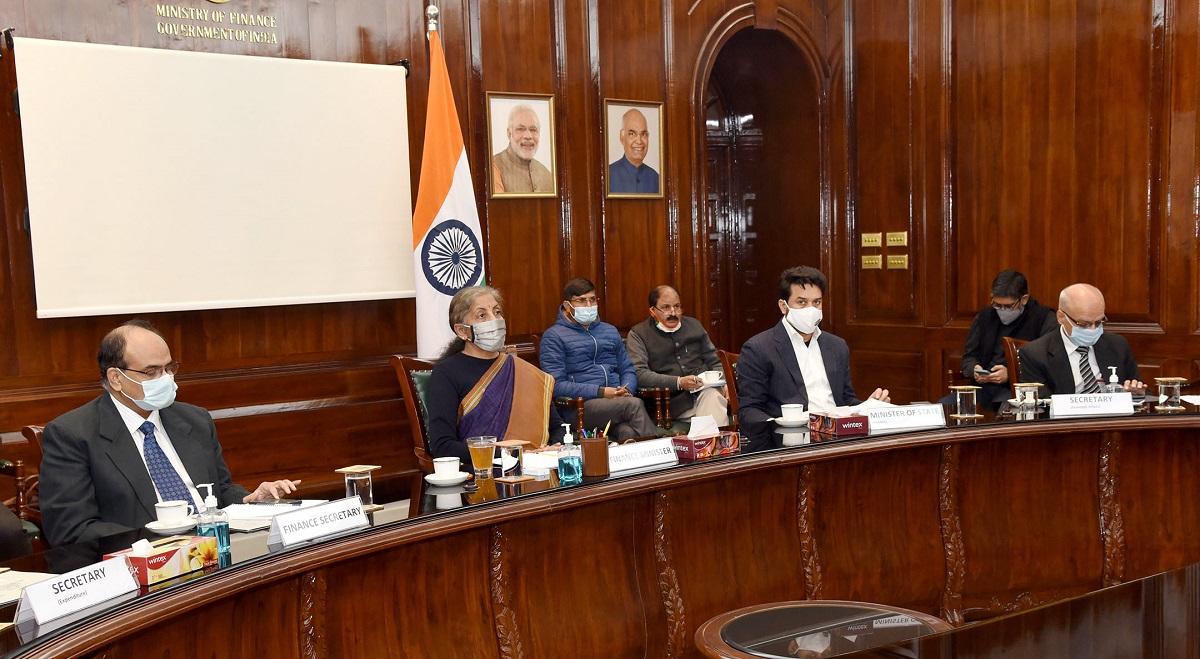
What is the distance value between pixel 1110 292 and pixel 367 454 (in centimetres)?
437

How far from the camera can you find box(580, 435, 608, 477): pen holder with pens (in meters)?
2.87

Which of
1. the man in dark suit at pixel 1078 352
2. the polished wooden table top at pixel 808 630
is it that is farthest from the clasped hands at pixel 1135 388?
the polished wooden table top at pixel 808 630

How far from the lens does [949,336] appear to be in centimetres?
719

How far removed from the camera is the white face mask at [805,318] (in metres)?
4.12

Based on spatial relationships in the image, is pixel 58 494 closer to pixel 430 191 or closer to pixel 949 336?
pixel 430 191

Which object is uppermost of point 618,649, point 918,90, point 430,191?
point 918,90

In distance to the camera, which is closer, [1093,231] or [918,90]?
[1093,231]

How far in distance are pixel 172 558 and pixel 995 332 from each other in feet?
16.7

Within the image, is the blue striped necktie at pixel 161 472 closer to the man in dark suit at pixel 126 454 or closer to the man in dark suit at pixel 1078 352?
the man in dark suit at pixel 126 454

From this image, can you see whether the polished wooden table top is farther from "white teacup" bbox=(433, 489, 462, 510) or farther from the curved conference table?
"white teacup" bbox=(433, 489, 462, 510)

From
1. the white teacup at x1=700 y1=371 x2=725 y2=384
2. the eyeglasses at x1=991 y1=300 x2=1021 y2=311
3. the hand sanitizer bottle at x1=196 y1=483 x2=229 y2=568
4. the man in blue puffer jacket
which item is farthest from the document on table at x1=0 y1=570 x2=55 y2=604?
the eyeglasses at x1=991 y1=300 x2=1021 y2=311

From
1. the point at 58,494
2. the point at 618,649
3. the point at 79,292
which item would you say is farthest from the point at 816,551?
the point at 79,292

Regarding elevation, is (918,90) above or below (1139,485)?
above

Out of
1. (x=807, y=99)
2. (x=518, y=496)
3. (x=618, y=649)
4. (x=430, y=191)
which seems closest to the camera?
(x=518, y=496)
